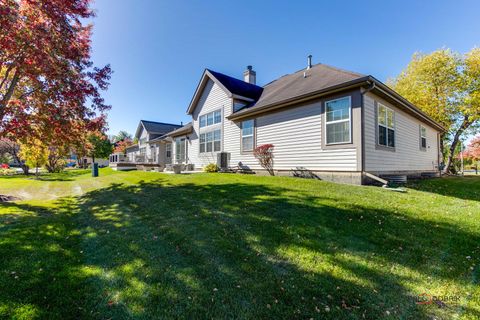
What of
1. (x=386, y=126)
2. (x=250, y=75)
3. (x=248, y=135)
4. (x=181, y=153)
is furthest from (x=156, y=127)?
(x=386, y=126)

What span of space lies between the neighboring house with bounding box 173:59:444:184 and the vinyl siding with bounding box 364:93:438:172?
0.04m

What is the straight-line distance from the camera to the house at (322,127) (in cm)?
851

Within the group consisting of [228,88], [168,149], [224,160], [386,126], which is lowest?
[224,160]

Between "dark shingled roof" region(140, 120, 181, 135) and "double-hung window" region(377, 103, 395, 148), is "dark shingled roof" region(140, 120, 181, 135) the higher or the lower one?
the higher one

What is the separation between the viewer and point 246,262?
Result: 301cm

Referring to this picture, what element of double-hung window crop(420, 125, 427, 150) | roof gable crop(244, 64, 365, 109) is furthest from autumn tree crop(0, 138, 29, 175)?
double-hung window crop(420, 125, 427, 150)

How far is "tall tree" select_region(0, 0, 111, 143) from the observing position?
660cm

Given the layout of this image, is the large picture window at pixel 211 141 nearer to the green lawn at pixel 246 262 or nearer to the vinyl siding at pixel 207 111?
the vinyl siding at pixel 207 111

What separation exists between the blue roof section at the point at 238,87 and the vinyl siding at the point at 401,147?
7.65 metres

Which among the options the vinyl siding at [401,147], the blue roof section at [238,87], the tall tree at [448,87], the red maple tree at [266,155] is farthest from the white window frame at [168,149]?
the tall tree at [448,87]

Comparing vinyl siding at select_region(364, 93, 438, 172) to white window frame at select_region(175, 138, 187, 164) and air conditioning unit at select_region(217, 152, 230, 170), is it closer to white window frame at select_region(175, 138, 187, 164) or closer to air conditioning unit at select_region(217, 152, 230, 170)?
air conditioning unit at select_region(217, 152, 230, 170)

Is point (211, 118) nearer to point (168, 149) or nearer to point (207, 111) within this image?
point (207, 111)

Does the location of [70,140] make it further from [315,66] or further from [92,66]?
[315,66]

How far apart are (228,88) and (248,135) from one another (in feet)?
11.9
